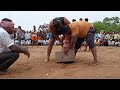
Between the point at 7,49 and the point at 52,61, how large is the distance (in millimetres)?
1899

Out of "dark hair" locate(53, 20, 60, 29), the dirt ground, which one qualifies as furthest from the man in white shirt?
"dark hair" locate(53, 20, 60, 29)

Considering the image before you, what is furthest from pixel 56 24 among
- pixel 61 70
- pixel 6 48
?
pixel 6 48

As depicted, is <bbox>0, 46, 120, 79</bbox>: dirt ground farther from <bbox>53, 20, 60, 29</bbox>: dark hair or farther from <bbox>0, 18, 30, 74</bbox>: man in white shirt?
<bbox>53, 20, 60, 29</bbox>: dark hair

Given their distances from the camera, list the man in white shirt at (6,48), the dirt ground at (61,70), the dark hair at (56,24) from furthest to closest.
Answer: the dark hair at (56,24) → the man in white shirt at (6,48) → the dirt ground at (61,70)

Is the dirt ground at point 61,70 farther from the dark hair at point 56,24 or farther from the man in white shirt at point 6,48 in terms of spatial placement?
the dark hair at point 56,24

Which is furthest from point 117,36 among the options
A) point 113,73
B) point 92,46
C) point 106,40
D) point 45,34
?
point 113,73

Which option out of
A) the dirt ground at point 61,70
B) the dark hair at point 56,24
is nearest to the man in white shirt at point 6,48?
the dirt ground at point 61,70

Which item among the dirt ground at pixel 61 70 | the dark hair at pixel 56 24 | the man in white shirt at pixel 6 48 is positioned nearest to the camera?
the dirt ground at pixel 61 70

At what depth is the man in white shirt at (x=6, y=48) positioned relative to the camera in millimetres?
6125

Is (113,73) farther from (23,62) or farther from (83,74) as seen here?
(23,62)

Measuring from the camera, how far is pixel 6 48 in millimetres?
6348

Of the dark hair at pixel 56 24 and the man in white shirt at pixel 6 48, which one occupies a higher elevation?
the dark hair at pixel 56 24

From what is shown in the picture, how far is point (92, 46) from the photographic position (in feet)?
25.6

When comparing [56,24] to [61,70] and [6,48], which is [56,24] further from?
[6,48]
